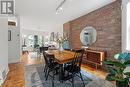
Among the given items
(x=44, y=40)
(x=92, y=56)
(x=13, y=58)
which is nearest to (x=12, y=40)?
(x=13, y=58)

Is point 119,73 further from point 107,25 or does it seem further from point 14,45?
point 14,45

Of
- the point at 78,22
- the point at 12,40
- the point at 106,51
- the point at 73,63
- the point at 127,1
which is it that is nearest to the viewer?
the point at 73,63

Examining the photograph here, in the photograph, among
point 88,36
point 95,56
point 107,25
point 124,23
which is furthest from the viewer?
point 88,36

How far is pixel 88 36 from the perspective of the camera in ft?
20.2

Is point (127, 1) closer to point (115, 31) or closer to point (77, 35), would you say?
point (115, 31)

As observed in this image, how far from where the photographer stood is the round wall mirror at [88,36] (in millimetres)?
5889

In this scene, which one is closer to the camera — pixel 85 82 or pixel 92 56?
pixel 85 82

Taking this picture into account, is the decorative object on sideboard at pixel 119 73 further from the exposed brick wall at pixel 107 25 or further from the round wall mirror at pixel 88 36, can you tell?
the round wall mirror at pixel 88 36

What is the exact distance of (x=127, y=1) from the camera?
379 centimetres

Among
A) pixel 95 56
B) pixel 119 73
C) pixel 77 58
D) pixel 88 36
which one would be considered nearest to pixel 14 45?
pixel 88 36

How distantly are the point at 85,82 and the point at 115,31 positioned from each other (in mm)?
2135

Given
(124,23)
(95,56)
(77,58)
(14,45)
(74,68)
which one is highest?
(124,23)

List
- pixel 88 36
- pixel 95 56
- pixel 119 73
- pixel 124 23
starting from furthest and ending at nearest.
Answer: pixel 88 36 < pixel 95 56 < pixel 124 23 < pixel 119 73

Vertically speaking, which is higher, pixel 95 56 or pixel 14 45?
pixel 14 45
